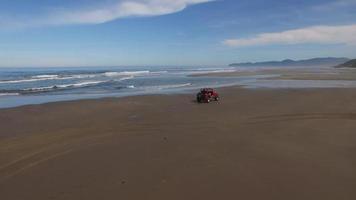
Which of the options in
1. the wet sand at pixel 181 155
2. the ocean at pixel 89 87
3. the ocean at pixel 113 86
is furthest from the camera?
the ocean at pixel 113 86

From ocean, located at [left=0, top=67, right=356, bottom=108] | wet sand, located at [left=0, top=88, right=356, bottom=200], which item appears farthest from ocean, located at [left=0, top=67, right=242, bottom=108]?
wet sand, located at [left=0, top=88, right=356, bottom=200]

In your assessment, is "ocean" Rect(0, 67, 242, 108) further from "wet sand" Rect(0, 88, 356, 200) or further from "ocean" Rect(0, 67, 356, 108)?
"wet sand" Rect(0, 88, 356, 200)

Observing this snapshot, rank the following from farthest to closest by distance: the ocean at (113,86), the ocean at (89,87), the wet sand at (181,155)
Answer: the ocean at (113,86)
the ocean at (89,87)
the wet sand at (181,155)

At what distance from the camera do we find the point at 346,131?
46.1ft

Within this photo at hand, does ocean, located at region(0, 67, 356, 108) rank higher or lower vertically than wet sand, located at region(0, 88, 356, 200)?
lower

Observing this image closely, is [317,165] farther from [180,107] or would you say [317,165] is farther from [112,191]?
[180,107]

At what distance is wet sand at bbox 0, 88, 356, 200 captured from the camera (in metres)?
8.05

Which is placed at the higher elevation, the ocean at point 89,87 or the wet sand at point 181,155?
the wet sand at point 181,155

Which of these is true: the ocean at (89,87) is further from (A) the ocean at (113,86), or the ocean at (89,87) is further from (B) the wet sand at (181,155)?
(B) the wet sand at (181,155)

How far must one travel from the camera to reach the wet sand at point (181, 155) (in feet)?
26.4

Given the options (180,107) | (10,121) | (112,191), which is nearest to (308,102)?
(180,107)

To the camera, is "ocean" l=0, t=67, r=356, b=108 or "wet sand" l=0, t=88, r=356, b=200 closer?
"wet sand" l=0, t=88, r=356, b=200

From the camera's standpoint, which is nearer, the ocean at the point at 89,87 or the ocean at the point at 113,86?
the ocean at the point at 89,87

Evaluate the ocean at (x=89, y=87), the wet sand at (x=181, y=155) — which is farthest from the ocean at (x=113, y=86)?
the wet sand at (x=181, y=155)
